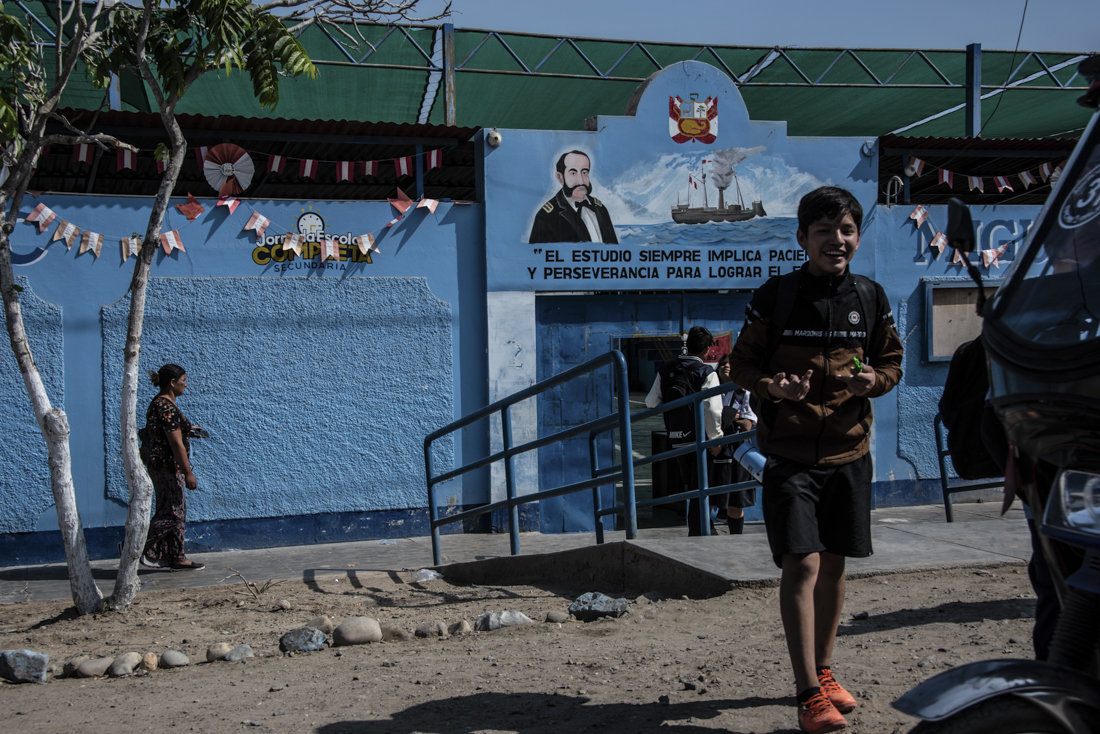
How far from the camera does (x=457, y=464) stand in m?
8.37

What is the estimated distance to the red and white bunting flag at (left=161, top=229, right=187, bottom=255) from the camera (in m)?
7.71

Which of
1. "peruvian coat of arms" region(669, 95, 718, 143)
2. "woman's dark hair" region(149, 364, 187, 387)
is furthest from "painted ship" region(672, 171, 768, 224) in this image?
"woman's dark hair" region(149, 364, 187, 387)

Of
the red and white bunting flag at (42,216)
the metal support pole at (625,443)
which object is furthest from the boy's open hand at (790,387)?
the red and white bunting flag at (42,216)

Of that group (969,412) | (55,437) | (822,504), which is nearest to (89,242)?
(55,437)

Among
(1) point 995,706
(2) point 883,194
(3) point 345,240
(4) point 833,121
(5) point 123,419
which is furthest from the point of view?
(4) point 833,121

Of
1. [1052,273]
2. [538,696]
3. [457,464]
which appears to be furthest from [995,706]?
[457,464]

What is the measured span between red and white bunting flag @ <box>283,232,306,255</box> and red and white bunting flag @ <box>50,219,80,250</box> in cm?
169

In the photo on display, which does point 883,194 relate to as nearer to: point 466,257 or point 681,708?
point 466,257

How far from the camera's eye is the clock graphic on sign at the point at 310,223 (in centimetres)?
803

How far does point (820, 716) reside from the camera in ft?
7.79

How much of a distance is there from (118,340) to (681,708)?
6484 mm

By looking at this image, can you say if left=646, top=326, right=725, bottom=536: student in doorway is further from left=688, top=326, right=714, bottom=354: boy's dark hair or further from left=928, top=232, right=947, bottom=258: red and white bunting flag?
left=928, top=232, right=947, bottom=258: red and white bunting flag

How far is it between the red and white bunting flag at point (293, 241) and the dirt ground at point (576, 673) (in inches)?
163

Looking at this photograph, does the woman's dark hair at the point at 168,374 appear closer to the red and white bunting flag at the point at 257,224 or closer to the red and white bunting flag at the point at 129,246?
the red and white bunting flag at the point at 129,246
